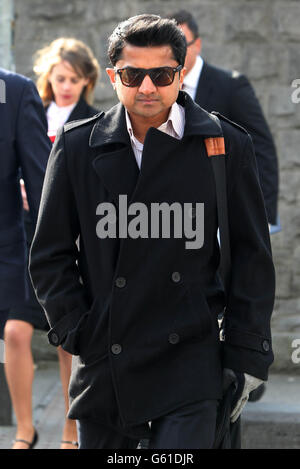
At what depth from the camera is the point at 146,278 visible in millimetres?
3152

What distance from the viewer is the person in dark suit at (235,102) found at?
17.4ft

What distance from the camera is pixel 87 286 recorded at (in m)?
3.29

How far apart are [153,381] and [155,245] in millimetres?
408

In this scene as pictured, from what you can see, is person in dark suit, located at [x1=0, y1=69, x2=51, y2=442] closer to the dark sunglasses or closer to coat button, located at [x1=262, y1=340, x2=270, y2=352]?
the dark sunglasses

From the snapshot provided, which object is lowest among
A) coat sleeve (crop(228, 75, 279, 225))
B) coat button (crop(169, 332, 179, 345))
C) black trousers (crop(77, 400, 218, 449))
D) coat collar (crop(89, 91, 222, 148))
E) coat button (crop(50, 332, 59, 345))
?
black trousers (crop(77, 400, 218, 449))

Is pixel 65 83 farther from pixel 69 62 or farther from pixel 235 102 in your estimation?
pixel 235 102

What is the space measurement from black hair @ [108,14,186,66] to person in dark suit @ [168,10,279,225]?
6.77 ft

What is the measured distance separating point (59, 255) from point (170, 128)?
1.70 ft

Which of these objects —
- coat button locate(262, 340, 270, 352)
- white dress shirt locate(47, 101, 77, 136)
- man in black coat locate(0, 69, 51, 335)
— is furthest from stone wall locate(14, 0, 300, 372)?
coat button locate(262, 340, 270, 352)

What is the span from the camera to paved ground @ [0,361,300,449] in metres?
4.93

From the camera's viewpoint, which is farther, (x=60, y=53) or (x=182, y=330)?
(x=60, y=53)

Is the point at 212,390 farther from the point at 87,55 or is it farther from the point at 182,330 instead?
the point at 87,55

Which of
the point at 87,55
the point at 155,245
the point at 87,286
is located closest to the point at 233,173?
the point at 155,245
